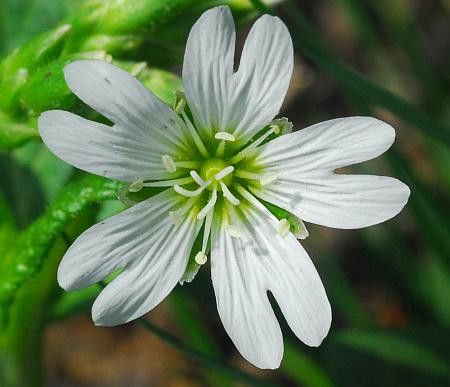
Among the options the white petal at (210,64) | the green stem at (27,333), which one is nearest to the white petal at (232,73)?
the white petal at (210,64)

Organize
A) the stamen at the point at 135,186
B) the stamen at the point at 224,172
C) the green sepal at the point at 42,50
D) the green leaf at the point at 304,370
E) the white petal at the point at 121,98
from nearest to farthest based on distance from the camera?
the white petal at the point at 121,98, the stamen at the point at 135,186, the stamen at the point at 224,172, the green sepal at the point at 42,50, the green leaf at the point at 304,370

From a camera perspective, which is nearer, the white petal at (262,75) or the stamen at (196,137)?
the white petal at (262,75)

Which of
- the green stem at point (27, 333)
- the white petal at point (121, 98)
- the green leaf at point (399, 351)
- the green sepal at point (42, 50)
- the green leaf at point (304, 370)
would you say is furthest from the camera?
the green leaf at point (304, 370)

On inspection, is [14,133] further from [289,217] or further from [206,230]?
[289,217]

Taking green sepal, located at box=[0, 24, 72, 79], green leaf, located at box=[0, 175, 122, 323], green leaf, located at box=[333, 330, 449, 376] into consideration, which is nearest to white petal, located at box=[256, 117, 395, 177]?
green leaf, located at box=[0, 175, 122, 323]

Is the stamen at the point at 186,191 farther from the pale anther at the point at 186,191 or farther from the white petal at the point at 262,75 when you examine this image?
the white petal at the point at 262,75

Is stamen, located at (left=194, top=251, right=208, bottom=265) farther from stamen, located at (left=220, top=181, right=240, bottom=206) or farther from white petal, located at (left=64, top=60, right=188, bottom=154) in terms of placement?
white petal, located at (left=64, top=60, right=188, bottom=154)

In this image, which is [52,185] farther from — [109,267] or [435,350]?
[435,350]
